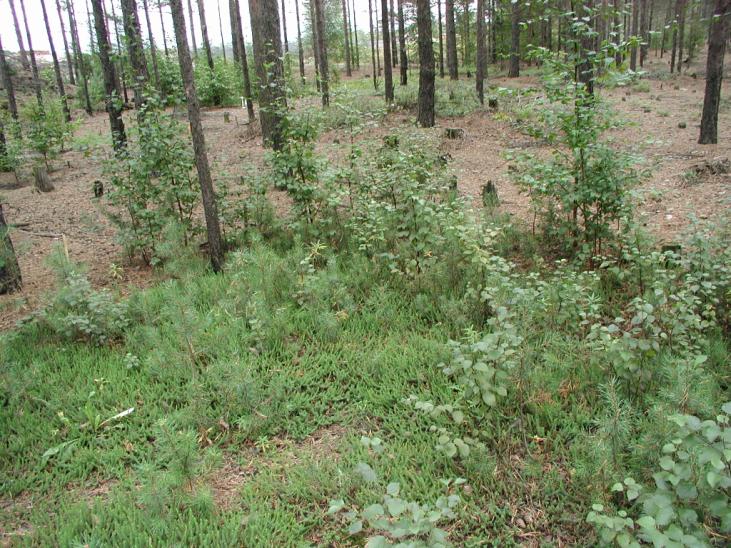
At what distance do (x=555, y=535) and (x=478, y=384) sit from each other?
3.69 ft

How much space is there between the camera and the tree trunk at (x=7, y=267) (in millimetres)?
6574

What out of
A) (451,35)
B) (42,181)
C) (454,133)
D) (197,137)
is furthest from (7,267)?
(451,35)

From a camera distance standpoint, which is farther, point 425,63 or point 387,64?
point 387,64

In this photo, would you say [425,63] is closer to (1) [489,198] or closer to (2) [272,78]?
(2) [272,78]

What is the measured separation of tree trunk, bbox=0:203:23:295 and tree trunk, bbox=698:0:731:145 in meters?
13.1

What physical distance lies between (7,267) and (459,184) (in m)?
7.78

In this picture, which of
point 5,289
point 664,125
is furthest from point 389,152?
point 664,125

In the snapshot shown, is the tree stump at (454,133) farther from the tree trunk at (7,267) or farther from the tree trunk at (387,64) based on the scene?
the tree trunk at (7,267)

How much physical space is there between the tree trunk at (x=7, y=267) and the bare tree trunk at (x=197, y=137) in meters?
2.65

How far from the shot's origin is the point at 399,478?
3.44m

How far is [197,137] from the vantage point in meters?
6.54

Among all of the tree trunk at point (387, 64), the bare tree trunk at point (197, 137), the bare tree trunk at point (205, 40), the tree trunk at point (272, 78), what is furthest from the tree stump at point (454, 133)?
the bare tree trunk at point (205, 40)

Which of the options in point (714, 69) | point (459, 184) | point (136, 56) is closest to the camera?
point (459, 184)

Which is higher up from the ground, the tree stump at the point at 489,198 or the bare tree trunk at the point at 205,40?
the bare tree trunk at the point at 205,40
